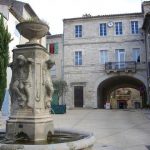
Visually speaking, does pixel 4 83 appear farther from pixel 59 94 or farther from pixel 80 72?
pixel 80 72

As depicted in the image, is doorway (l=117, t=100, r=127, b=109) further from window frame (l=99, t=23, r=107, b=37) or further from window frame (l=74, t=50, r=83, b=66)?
window frame (l=99, t=23, r=107, b=37)

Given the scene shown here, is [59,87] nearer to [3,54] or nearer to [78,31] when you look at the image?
[78,31]

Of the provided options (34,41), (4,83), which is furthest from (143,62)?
(34,41)

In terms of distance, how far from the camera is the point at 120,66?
101 feet

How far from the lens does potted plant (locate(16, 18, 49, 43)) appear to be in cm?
720

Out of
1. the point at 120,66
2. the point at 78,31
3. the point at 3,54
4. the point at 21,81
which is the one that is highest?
the point at 78,31

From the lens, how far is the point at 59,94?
29.3m

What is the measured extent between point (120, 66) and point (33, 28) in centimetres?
2432

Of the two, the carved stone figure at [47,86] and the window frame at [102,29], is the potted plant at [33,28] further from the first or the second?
the window frame at [102,29]

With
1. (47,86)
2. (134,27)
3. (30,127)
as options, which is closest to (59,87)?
(134,27)

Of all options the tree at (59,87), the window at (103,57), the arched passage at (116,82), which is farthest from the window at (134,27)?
the tree at (59,87)

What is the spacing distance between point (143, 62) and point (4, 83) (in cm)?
1920

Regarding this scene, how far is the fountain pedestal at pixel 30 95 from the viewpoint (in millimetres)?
6742

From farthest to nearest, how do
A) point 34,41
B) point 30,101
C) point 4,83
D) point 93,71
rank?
point 93,71 → point 4,83 → point 34,41 → point 30,101
